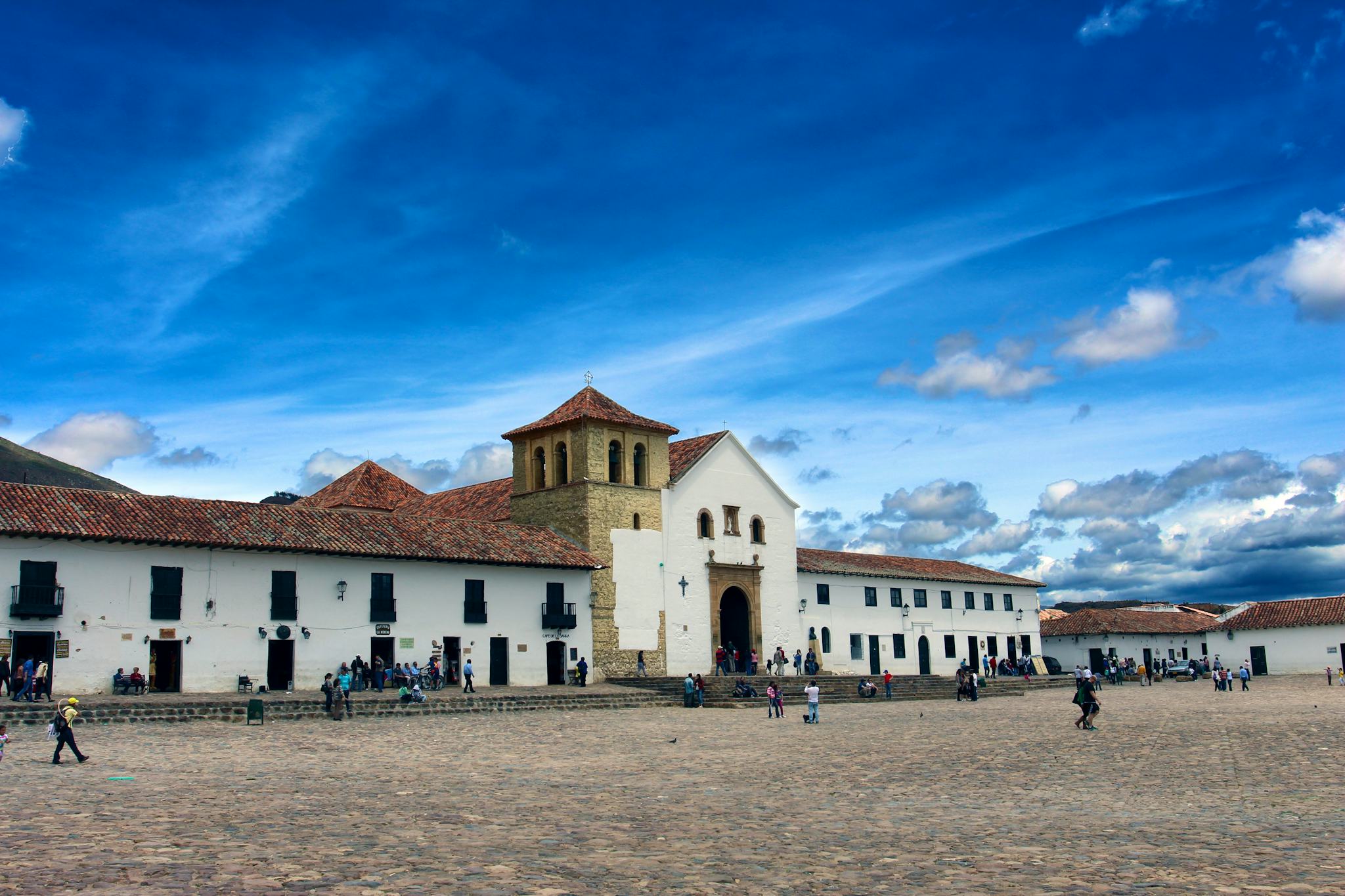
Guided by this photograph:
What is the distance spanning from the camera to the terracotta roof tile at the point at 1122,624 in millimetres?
65312

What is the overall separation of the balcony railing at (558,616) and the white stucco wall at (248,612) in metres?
0.30

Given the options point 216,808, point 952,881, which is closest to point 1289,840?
point 952,881

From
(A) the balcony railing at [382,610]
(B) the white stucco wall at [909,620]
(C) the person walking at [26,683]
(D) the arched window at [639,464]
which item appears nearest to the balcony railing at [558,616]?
(A) the balcony railing at [382,610]

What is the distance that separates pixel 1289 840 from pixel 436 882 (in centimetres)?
743

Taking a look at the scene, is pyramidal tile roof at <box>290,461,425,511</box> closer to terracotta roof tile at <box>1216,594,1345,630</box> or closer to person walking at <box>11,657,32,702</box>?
person walking at <box>11,657,32,702</box>

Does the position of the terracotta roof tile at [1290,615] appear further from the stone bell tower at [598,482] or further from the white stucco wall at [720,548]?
the stone bell tower at [598,482]

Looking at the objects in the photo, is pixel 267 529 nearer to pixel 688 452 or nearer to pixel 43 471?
pixel 688 452

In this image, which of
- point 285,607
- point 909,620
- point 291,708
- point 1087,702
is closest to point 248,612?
point 285,607

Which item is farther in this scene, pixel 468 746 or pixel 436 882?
pixel 468 746

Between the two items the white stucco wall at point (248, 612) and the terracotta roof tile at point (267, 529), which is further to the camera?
the terracotta roof tile at point (267, 529)

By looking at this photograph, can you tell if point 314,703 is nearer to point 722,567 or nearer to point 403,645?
point 403,645

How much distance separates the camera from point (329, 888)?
8086 mm

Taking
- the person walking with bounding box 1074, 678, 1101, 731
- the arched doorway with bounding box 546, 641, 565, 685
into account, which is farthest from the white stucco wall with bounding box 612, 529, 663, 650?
the person walking with bounding box 1074, 678, 1101, 731

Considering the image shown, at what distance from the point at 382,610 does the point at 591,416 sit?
11481 mm
